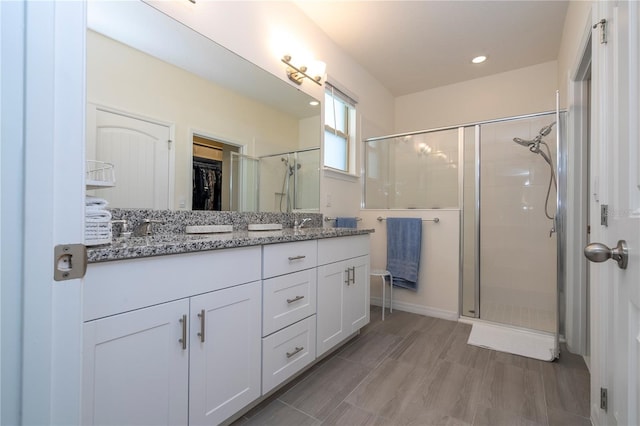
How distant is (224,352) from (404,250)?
2.12m

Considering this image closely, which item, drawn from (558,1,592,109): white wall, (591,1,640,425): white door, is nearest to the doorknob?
(591,1,640,425): white door

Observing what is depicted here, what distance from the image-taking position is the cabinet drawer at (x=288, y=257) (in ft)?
4.51

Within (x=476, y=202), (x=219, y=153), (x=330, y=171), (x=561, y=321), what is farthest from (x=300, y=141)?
(x=561, y=321)

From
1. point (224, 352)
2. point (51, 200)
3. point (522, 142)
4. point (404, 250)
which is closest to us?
point (51, 200)

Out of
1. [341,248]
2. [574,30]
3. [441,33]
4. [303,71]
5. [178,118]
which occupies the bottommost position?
[341,248]

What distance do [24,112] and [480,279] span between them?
3.10 m

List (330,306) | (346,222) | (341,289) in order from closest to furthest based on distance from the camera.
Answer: (330,306) → (341,289) → (346,222)

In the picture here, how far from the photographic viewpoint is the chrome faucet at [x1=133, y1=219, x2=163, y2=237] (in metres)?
1.35

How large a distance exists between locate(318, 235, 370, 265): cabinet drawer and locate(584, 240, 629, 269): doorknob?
3.97 feet

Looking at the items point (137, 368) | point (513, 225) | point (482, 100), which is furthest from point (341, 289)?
point (482, 100)

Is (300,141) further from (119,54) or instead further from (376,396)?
(376,396)

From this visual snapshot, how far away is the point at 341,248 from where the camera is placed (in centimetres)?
193

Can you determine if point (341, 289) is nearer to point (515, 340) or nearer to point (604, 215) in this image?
point (604, 215)

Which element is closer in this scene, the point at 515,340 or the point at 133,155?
the point at 133,155
